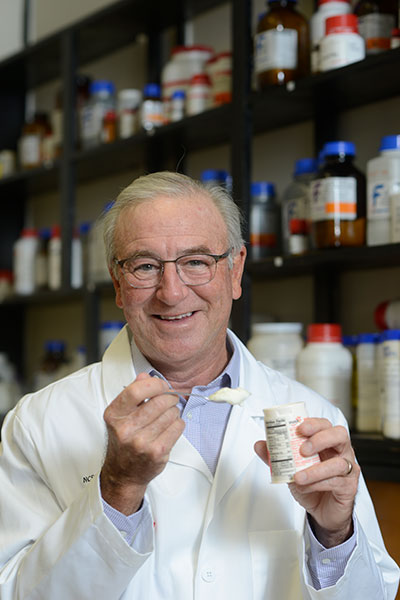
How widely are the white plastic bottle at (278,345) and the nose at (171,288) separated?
60 cm

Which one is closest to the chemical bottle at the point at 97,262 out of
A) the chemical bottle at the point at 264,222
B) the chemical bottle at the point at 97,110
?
the chemical bottle at the point at 97,110

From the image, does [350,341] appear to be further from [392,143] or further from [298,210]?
[392,143]

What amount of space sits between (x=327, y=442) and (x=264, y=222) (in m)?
0.97

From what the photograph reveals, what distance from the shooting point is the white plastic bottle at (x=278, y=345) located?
66.2 inches

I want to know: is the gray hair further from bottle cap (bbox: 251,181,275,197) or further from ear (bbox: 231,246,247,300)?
bottle cap (bbox: 251,181,275,197)

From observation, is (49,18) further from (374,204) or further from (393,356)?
(393,356)

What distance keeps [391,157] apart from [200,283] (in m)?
0.59

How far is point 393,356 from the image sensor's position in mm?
1465

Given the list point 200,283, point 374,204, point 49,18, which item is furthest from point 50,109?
point 200,283

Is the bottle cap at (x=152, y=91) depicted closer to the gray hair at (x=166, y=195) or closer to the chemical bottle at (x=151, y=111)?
the chemical bottle at (x=151, y=111)

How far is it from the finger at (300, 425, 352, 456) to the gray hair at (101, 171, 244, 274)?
0.38 metres

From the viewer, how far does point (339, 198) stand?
5.07ft

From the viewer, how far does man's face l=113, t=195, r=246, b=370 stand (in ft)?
3.72

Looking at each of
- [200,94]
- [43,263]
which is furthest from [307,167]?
[43,263]
